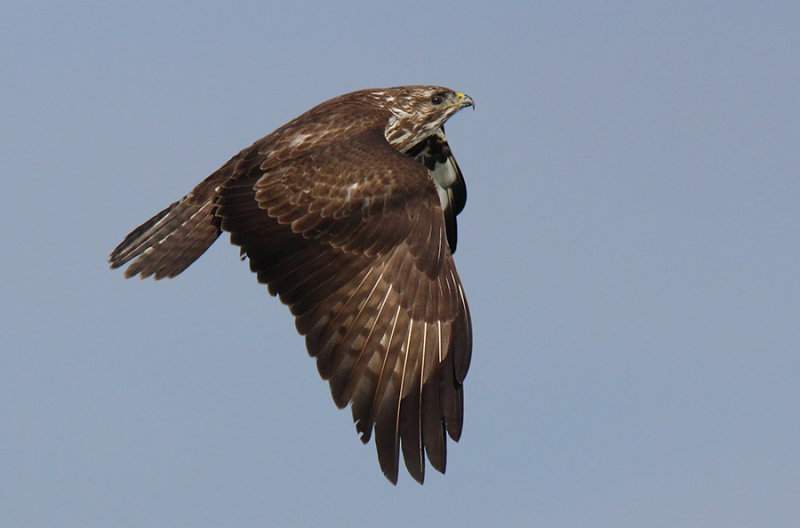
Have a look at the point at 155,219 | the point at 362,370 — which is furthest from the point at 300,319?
the point at 155,219

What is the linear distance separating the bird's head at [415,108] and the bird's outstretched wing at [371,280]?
6.32 ft

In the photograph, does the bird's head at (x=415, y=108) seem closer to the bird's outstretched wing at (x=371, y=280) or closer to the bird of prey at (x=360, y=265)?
the bird of prey at (x=360, y=265)

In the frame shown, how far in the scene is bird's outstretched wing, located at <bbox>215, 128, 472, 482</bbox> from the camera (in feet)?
30.7

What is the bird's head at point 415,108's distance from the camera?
12.6 m

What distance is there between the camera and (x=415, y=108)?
502 inches

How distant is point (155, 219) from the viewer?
465 inches

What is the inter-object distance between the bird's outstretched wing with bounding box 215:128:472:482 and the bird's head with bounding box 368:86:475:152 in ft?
6.32

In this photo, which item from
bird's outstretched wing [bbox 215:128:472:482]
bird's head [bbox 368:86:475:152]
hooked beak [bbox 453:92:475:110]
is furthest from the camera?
hooked beak [bbox 453:92:475:110]

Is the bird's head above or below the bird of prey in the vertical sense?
above

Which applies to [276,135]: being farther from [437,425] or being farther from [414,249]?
[437,425]

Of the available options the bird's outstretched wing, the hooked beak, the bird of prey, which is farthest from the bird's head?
the bird's outstretched wing

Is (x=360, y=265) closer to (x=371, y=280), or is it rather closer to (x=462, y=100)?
(x=371, y=280)

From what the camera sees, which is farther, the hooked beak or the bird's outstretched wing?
the hooked beak

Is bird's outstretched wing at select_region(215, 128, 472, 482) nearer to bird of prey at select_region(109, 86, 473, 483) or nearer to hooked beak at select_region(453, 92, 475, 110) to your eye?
bird of prey at select_region(109, 86, 473, 483)
